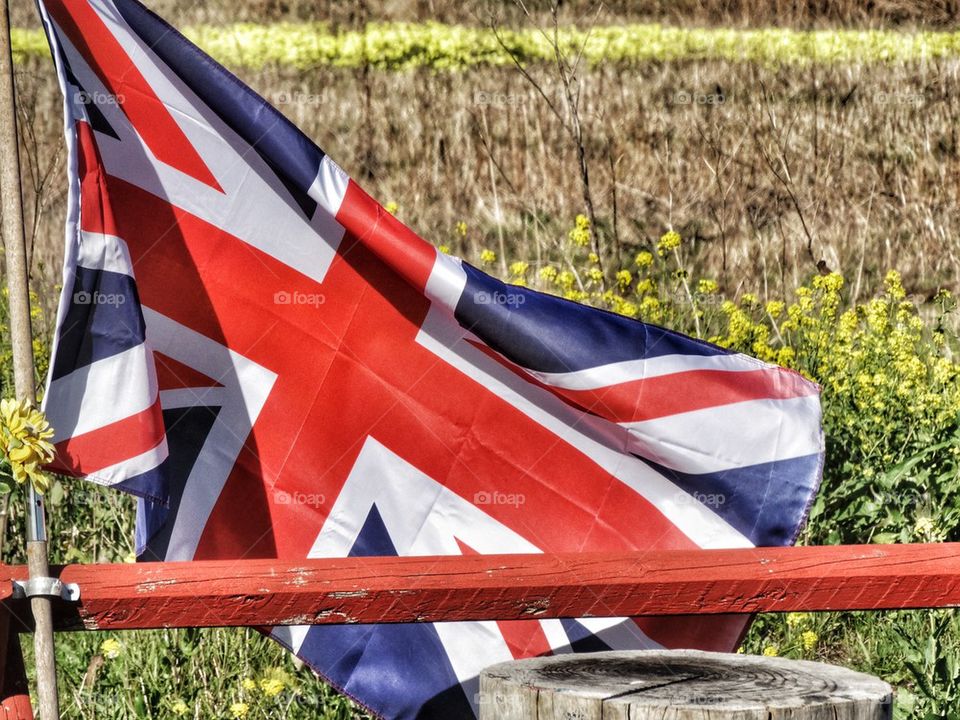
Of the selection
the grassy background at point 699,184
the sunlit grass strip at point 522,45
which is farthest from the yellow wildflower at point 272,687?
the sunlit grass strip at point 522,45

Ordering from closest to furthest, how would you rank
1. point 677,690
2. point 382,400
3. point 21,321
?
point 677,690, point 21,321, point 382,400

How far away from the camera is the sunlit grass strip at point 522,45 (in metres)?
10.7

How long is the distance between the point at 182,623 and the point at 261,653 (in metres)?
1.95

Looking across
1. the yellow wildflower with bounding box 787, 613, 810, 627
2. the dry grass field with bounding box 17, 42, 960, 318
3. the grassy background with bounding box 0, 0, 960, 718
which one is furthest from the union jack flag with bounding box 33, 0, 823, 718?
the dry grass field with bounding box 17, 42, 960, 318

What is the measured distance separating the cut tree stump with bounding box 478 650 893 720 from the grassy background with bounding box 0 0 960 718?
2143 mm

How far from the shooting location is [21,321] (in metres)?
2.37

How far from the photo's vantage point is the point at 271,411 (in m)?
3.17

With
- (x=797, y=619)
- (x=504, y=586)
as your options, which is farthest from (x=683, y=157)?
(x=504, y=586)

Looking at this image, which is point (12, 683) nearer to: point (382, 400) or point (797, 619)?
point (382, 400)

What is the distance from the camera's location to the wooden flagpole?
2.36m

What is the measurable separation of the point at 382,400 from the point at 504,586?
0.74 m

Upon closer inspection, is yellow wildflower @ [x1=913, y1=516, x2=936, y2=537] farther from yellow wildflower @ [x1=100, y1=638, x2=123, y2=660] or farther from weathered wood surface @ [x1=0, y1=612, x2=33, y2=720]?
weathered wood surface @ [x1=0, y1=612, x2=33, y2=720]

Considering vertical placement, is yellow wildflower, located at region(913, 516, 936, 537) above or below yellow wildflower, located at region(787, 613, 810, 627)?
above

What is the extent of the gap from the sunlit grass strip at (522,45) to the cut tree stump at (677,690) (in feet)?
27.4
